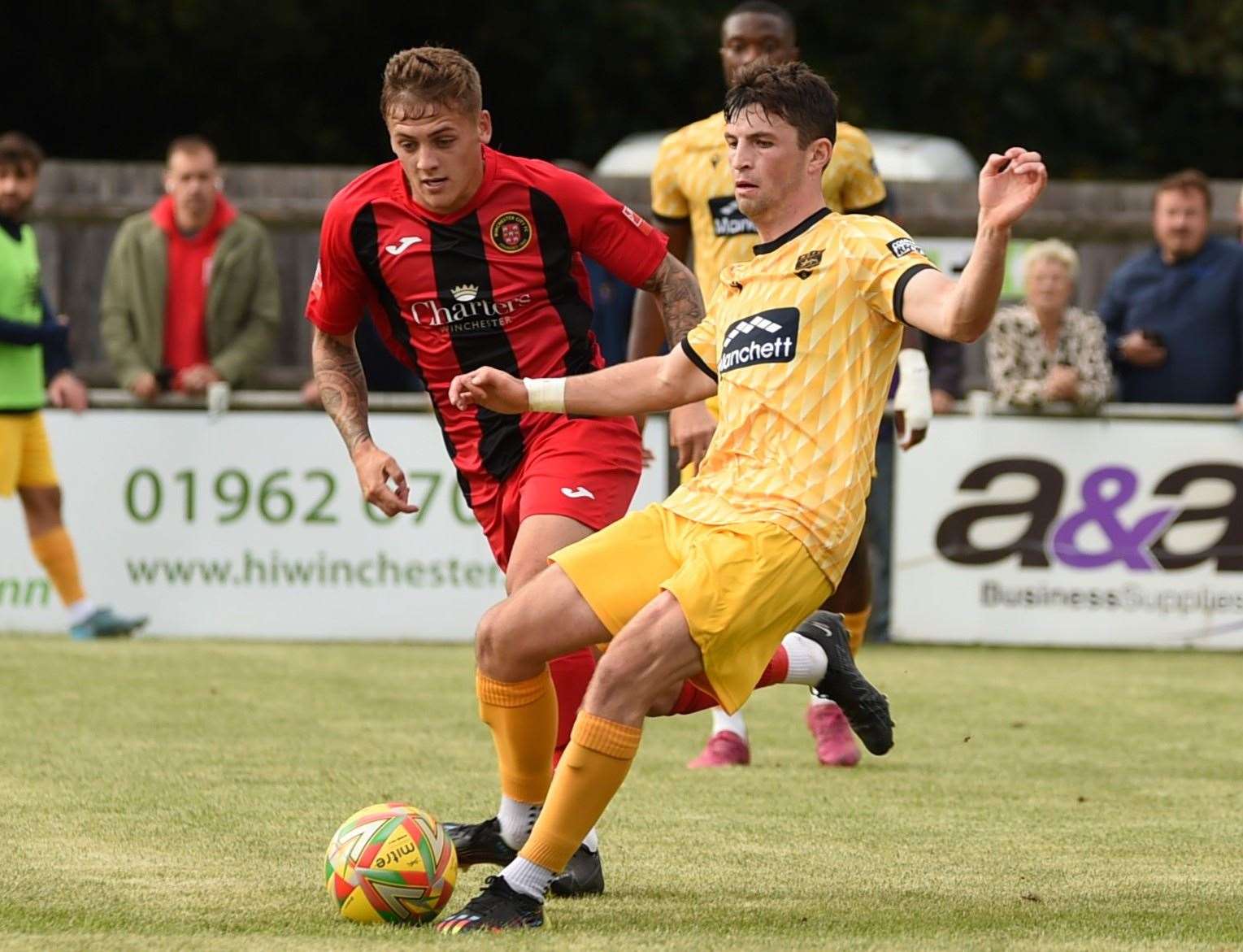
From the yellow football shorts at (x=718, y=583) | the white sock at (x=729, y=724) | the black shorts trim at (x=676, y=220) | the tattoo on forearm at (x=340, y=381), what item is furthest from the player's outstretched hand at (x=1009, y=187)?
the white sock at (x=729, y=724)

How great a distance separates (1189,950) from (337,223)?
293 centimetres

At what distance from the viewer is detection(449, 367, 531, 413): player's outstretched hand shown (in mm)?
5496

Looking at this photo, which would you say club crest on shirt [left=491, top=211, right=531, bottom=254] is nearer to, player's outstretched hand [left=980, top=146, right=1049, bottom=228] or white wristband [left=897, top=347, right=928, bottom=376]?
white wristband [left=897, top=347, right=928, bottom=376]

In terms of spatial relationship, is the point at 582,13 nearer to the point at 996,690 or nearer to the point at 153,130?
the point at 153,130

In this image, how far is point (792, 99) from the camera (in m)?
5.50

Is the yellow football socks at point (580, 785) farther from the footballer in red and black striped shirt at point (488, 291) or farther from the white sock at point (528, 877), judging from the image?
the footballer in red and black striped shirt at point (488, 291)

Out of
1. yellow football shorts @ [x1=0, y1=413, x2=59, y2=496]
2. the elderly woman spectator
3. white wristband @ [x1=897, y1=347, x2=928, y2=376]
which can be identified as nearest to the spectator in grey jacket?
yellow football shorts @ [x1=0, y1=413, x2=59, y2=496]

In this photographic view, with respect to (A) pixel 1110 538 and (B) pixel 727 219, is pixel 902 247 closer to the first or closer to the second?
(B) pixel 727 219

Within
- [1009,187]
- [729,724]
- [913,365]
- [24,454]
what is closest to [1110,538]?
[729,724]

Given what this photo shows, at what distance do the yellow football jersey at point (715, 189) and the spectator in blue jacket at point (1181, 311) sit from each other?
4743 millimetres

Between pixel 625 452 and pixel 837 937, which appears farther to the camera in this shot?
pixel 625 452

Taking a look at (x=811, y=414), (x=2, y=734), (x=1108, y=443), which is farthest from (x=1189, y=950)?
(x=1108, y=443)

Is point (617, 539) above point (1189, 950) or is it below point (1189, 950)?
above

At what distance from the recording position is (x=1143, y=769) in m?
8.11
